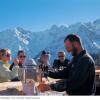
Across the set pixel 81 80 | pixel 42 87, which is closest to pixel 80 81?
pixel 81 80

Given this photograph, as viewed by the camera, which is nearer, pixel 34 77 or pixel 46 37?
pixel 34 77

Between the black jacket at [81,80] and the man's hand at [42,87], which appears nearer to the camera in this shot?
the man's hand at [42,87]

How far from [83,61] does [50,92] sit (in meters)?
0.38

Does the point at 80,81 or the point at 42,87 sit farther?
the point at 80,81

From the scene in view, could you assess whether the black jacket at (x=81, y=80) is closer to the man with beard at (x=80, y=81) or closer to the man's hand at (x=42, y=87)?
the man with beard at (x=80, y=81)

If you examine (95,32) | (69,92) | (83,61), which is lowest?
(69,92)

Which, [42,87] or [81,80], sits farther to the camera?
[81,80]

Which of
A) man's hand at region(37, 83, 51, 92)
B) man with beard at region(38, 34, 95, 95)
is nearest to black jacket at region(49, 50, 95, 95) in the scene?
man with beard at region(38, 34, 95, 95)

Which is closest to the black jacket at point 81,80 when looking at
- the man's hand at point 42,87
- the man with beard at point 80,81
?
the man with beard at point 80,81

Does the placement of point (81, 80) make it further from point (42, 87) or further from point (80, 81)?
point (42, 87)

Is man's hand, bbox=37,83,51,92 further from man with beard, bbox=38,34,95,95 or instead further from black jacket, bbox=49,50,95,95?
black jacket, bbox=49,50,95,95

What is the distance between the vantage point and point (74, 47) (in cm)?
326

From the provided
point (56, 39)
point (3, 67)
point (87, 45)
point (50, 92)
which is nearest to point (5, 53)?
point (3, 67)

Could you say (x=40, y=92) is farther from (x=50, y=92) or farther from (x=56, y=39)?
(x=56, y=39)
